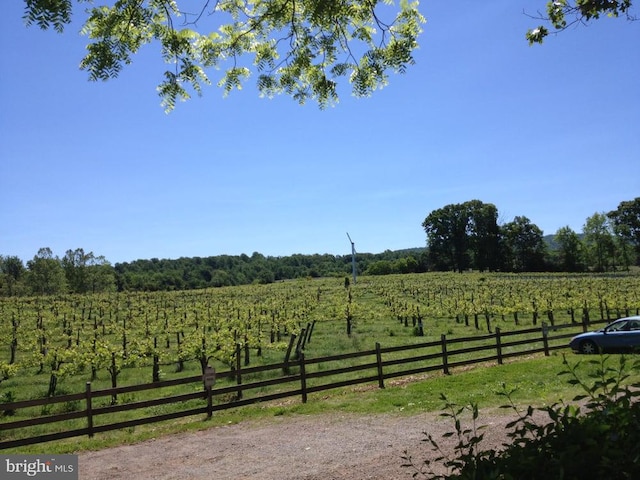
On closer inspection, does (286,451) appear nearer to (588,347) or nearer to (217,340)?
(217,340)

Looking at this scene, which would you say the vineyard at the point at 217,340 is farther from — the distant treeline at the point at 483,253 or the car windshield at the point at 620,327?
the distant treeline at the point at 483,253

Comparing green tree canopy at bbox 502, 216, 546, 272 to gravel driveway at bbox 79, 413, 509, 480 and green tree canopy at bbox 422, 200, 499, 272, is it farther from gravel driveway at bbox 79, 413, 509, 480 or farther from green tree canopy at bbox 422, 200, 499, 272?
gravel driveway at bbox 79, 413, 509, 480

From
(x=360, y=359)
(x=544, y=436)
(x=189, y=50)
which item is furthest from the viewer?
(x=360, y=359)

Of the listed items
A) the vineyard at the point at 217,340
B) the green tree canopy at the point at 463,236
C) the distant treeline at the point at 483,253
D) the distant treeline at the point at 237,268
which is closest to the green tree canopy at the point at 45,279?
the distant treeline at the point at 483,253

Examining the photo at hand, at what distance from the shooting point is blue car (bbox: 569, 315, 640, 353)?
15875 mm

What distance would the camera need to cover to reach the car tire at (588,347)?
16605mm

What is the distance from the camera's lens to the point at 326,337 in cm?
2656

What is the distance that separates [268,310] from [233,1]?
32.3 metres

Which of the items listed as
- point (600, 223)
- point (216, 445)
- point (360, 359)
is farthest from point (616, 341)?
point (600, 223)

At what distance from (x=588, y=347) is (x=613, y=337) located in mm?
905

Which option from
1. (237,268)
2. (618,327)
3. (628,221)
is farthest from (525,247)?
(237,268)

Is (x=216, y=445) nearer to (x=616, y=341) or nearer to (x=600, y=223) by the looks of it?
(x=616, y=341)

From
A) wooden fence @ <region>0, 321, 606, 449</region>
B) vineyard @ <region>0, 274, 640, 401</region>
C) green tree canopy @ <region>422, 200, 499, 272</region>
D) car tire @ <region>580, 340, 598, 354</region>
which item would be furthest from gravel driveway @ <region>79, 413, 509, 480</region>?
green tree canopy @ <region>422, 200, 499, 272</region>

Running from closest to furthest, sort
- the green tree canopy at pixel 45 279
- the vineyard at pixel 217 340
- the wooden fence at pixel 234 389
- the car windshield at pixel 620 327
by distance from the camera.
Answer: the wooden fence at pixel 234 389 < the vineyard at pixel 217 340 < the car windshield at pixel 620 327 < the green tree canopy at pixel 45 279
